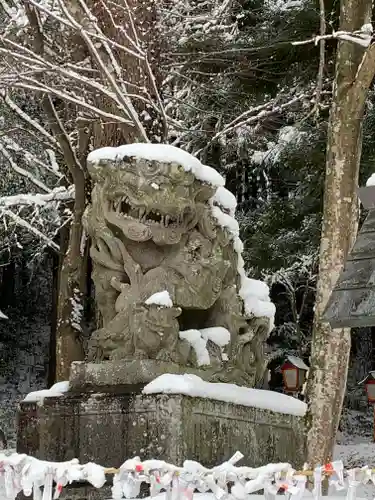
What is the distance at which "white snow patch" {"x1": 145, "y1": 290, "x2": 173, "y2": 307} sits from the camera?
6.76m

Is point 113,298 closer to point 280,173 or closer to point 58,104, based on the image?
point 58,104

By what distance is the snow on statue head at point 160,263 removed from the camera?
22.6ft

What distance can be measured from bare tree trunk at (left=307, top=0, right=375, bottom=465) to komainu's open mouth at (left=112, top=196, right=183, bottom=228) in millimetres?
3063

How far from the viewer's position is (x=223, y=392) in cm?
681

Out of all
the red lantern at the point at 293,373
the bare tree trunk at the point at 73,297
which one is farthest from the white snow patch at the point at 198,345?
the red lantern at the point at 293,373

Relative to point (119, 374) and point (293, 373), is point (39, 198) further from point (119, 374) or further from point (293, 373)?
point (119, 374)

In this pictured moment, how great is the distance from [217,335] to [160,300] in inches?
29.8

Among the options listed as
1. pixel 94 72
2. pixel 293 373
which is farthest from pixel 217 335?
pixel 293 373

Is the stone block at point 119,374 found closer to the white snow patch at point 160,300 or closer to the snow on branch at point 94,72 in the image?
the white snow patch at point 160,300

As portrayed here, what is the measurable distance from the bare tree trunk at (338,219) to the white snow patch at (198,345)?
2.80m

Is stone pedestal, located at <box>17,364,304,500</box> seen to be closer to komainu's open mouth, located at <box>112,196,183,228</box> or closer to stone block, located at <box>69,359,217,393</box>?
stone block, located at <box>69,359,217,393</box>

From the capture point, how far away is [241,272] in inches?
316

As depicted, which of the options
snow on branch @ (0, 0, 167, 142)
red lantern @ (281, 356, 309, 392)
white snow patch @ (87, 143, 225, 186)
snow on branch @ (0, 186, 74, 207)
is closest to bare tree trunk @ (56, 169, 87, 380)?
snow on branch @ (0, 186, 74, 207)

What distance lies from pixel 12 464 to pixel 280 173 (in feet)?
46.7
